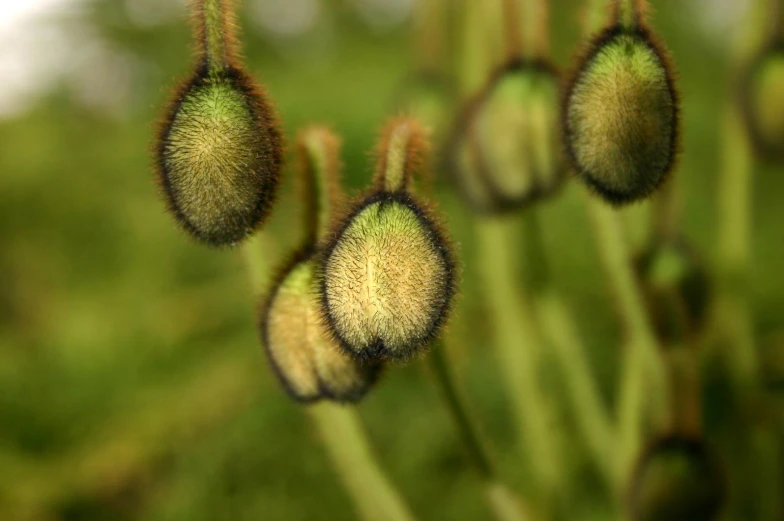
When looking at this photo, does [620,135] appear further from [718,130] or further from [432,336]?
[718,130]

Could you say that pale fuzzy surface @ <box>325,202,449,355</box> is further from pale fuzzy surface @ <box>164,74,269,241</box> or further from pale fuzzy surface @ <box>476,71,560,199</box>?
pale fuzzy surface @ <box>476,71,560,199</box>

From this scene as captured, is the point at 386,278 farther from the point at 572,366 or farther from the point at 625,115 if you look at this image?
the point at 572,366

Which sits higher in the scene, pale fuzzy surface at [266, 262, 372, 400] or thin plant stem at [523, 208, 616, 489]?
pale fuzzy surface at [266, 262, 372, 400]

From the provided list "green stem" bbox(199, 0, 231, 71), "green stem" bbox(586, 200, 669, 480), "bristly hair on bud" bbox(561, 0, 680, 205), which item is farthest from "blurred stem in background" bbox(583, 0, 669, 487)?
"green stem" bbox(199, 0, 231, 71)

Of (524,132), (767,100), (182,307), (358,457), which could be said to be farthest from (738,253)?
(182,307)

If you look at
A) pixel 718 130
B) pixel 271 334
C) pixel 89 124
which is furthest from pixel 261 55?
pixel 271 334

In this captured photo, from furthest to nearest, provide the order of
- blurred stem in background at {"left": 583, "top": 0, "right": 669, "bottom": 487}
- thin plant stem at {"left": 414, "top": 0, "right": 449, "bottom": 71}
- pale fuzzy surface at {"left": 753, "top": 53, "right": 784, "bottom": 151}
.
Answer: thin plant stem at {"left": 414, "top": 0, "right": 449, "bottom": 71}, pale fuzzy surface at {"left": 753, "top": 53, "right": 784, "bottom": 151}, blurred stem in background at {"left": 583, "top": 0, "right": 669, "bottom": 487}

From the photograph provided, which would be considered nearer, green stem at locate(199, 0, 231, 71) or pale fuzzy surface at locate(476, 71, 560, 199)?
green stem at locate(199, 0, 231, 71)

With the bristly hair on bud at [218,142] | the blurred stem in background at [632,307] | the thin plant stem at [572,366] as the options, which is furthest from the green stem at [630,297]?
the bristly hair on bud at [218,142]
